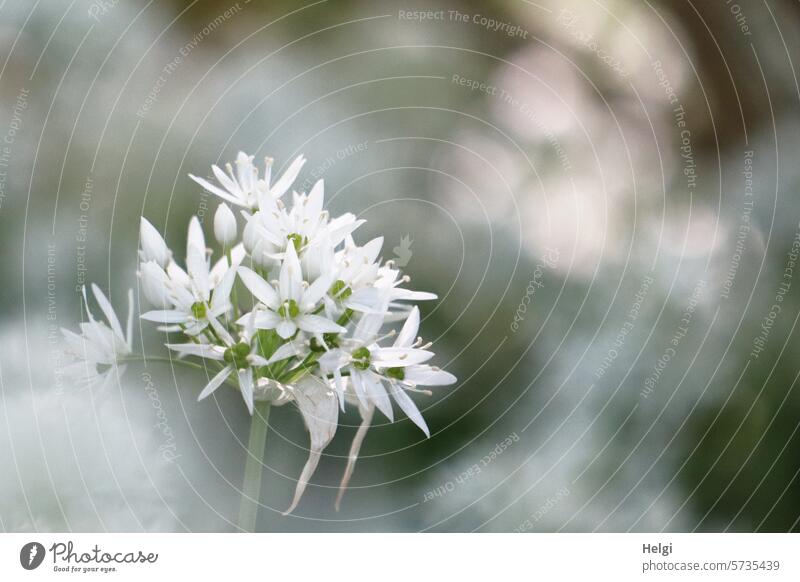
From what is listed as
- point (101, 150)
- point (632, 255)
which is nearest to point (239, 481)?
point (101, 150)

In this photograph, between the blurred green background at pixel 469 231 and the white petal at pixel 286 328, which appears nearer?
the white petal at pixel 286 328

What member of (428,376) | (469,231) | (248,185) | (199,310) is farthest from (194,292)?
(469,231)

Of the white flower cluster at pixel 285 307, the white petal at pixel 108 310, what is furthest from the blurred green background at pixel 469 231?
the white flower cluster at pixel 285 307
